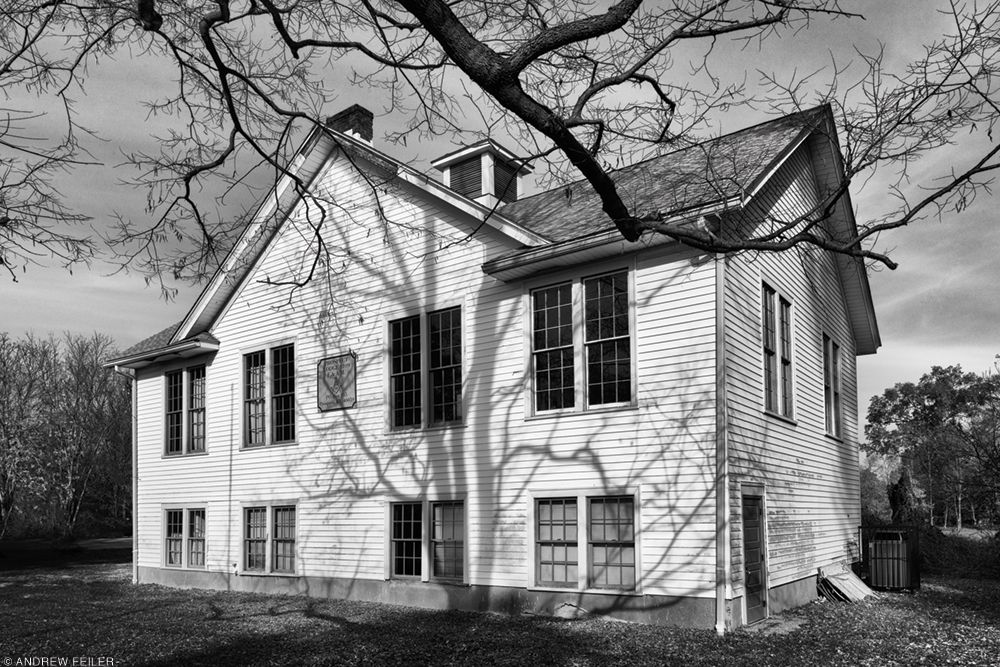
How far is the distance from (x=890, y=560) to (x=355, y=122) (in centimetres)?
1503

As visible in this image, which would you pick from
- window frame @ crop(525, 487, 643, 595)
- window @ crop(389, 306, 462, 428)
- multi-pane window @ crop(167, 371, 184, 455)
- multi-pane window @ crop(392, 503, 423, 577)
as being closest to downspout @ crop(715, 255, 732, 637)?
window frame @ crop(525, 487, 643, 595)

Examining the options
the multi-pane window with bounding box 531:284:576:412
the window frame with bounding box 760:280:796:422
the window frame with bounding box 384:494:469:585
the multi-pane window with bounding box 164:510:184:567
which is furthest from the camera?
the multi-pane window with bounding box 164:510:184:567

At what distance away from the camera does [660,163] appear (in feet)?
58.2

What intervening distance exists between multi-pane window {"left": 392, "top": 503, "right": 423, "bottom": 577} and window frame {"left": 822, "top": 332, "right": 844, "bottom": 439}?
28.8 feet

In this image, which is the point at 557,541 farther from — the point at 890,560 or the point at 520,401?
the point at 890,560

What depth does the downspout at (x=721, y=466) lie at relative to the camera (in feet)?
39.6

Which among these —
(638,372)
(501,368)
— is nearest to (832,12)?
(638,372)

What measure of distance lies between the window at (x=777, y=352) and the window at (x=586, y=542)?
3.25 m

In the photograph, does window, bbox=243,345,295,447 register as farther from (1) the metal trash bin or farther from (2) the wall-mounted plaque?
(1) the metal trash bin

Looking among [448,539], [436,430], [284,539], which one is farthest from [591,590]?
[284,539]

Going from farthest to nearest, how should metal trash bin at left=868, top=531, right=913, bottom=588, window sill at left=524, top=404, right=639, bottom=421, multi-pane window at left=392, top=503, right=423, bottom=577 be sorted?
metal trash bin at left=868, top=531, right=913, bottom=588 → multi-pane window at left=392, top=503, right=423, bottom=577 → window sill at left=524, top=404, right=639, bottom=421

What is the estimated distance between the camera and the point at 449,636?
12.0 meters

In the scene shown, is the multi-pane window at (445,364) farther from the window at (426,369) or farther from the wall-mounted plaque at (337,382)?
the wall-mounted plaque at (337,382)

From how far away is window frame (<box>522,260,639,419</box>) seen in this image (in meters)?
13.5
